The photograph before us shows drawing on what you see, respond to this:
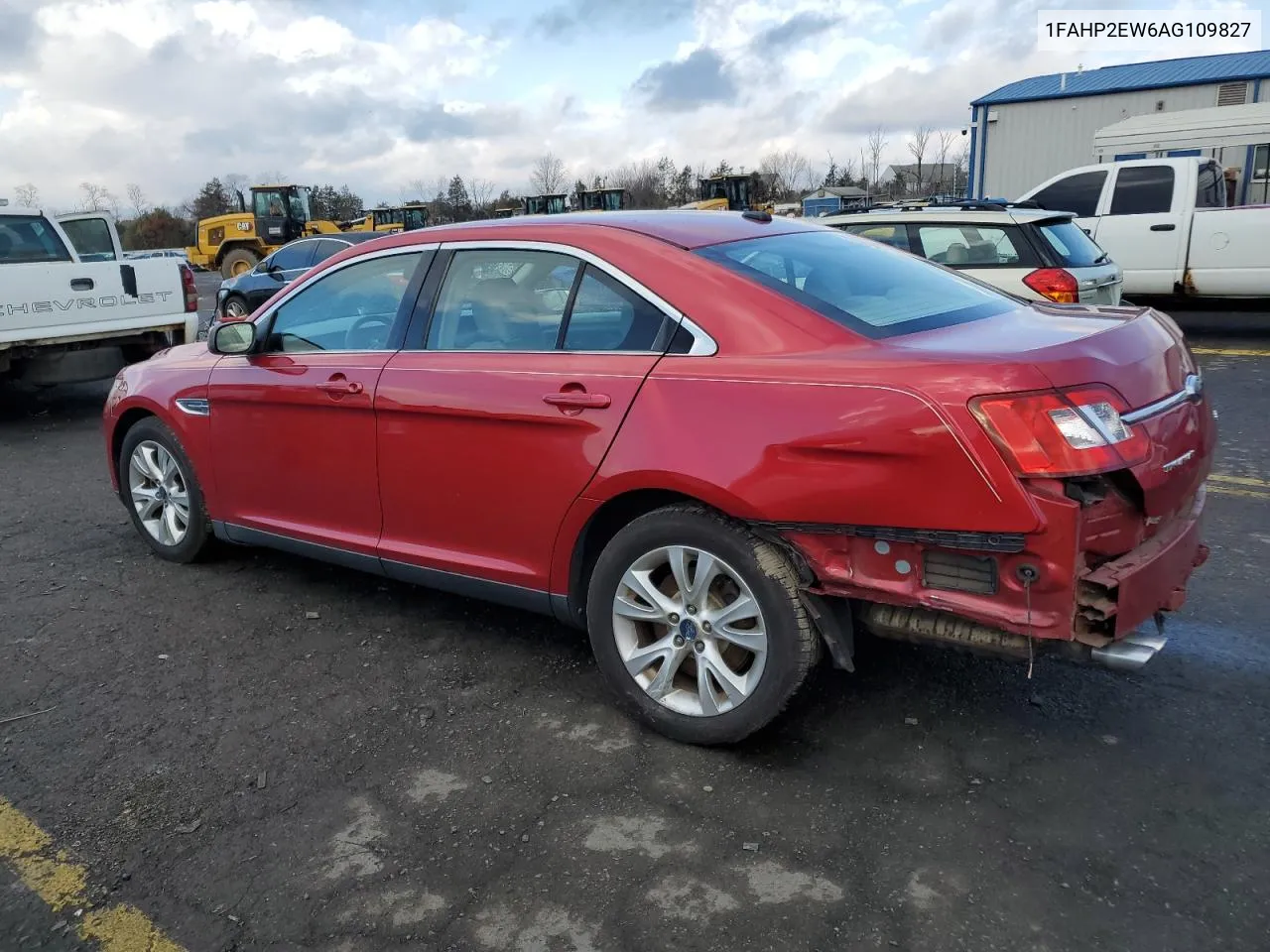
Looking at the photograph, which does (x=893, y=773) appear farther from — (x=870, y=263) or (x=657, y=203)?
(x=657, y=203)

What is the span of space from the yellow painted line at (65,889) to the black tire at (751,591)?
148 centimetres

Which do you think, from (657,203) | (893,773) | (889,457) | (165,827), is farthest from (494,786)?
(657,203)

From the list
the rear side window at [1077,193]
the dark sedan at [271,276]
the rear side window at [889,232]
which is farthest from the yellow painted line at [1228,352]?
the dark sedan at [271,276]

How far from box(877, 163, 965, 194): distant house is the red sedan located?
154 ft

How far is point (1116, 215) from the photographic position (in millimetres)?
11805

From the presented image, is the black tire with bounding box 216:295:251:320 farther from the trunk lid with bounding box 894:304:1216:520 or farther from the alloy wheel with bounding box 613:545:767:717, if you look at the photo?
the trunk lid with bounding box 894:304:1216:520

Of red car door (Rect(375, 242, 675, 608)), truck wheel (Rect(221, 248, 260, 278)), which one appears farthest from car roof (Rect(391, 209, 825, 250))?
truck wheel (Rect(221, 248, 260, 278))

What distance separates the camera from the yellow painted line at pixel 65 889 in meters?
2.49

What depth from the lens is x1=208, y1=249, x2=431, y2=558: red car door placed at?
4039 mm

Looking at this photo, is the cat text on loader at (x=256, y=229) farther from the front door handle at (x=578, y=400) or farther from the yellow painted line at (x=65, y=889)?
the yellow painted line at (x=65, y=889)

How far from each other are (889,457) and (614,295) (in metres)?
1.14

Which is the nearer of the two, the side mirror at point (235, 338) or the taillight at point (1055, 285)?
the side mirror at point (235, 338)

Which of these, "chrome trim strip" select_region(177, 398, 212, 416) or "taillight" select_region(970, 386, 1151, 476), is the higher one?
"taillight" select_region(970, 386, 1151, 476)

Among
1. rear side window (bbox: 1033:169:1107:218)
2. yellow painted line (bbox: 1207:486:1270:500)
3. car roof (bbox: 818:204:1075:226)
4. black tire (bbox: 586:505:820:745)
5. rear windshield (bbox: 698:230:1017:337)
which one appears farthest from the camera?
rear side window (bbox: 1033:169:1107:218)
